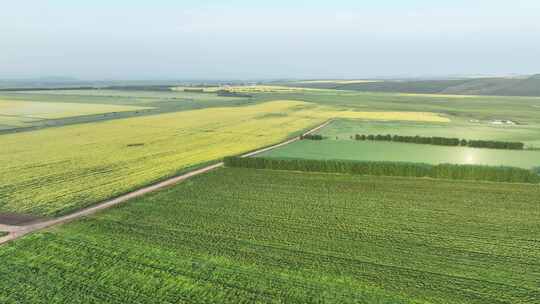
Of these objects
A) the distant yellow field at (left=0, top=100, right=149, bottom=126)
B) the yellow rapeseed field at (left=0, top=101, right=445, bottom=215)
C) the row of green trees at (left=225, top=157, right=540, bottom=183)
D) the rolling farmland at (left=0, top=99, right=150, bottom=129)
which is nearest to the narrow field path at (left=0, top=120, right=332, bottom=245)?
the yellow rapeseed field at (left=0, top=101, right=445, bottom=215)

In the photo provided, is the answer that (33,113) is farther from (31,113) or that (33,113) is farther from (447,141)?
(447,141)

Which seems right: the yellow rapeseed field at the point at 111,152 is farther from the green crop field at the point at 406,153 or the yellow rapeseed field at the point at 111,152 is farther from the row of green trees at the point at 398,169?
the row of green trees at the point at 398,169

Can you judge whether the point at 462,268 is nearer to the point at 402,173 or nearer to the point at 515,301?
the point at 515,301

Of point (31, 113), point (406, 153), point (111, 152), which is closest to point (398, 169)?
point (406, 153)

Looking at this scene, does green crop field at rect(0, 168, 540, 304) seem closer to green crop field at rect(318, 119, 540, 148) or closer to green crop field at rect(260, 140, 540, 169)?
green crop field at rect(260, 140, 540, 169)

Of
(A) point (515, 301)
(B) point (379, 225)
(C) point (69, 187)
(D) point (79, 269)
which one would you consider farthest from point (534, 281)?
(C) point (69, 187)
